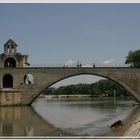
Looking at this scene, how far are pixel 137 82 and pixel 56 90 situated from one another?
219 feet

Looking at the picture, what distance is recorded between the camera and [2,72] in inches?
1494

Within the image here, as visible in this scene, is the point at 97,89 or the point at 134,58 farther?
the point at 97,89

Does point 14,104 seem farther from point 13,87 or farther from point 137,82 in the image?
point 137,82

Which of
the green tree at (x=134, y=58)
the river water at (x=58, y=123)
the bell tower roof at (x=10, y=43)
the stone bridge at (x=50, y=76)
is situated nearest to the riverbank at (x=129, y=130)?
the river water at (x=58, y=123)

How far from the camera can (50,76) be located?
3741cm

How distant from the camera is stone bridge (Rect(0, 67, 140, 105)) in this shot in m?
36.5

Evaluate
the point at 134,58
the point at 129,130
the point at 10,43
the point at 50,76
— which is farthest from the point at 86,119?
the point at 134,58

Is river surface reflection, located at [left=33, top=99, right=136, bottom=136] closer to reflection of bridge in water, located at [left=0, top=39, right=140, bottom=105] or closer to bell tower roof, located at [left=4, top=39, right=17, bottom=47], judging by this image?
reflection of bridge in water, located at [left=0, top=39, right=140, bottom=105]

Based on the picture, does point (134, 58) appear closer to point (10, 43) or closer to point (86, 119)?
point (10, 43)

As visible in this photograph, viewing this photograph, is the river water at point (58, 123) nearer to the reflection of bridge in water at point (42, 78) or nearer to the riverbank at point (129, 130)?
the riverbank at point (129, 130)

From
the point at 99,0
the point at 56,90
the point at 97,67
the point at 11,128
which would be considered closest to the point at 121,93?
the point at 56,90

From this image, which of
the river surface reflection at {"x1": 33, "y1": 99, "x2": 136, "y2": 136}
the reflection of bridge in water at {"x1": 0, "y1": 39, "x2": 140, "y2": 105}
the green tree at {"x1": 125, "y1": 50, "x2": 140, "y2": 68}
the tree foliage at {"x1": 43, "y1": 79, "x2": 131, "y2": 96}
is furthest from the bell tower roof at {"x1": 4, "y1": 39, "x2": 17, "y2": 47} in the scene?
the tree foliage at {"x1": 43, "y1": 79, "x2": 131, "y2": 96}

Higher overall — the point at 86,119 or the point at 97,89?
the point at 97,89

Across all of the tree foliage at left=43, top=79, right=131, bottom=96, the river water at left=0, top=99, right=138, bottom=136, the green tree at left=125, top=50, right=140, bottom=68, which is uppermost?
the green tree at left=125, top=50, right=140, bottom=68
